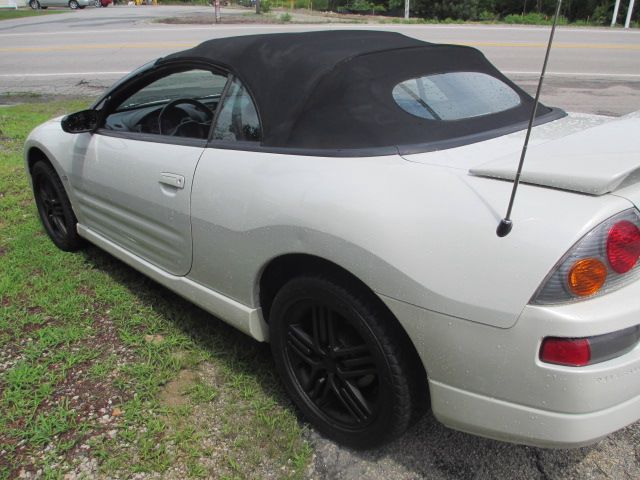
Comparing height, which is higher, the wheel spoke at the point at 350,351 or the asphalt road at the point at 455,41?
the wheel spoke at the point at 350,351

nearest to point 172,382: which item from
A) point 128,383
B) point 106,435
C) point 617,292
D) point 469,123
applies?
point 128,383

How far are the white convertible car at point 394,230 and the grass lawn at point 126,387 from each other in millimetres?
304

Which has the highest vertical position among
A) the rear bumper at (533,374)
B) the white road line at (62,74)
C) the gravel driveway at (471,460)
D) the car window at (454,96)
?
the car window at (454,96)

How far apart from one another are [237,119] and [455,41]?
1550cm

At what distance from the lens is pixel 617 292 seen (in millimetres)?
1686

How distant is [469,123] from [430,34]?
57.0 ft

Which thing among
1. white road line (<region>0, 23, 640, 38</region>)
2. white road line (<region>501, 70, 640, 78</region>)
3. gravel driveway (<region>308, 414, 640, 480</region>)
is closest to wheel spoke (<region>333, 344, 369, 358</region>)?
gravel driveway (<region>308, 414, 640, 480</region>)

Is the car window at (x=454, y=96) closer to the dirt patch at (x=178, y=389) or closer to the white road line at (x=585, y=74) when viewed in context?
the dirt patch at (x=178, y=389)

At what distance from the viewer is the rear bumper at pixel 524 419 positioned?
5.48ft

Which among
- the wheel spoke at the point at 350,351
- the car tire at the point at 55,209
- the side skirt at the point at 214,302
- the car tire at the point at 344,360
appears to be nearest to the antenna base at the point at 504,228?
the car tire at the point at 344,360

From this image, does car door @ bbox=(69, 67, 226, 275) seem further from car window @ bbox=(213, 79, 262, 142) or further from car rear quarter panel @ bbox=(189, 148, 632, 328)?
car rear quarter panel @ bbox=(189, 148, 632, 328)

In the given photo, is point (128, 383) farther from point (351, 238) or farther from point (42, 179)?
point (42, 179)

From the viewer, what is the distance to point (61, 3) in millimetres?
44719

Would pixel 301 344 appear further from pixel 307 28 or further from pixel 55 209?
pixel 307 28
